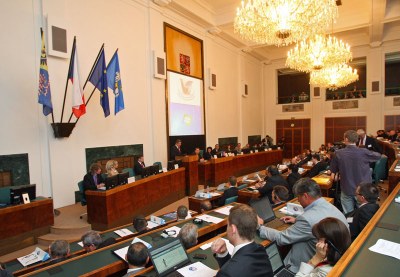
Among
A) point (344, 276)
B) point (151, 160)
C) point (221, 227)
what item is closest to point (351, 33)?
point (151, 160)

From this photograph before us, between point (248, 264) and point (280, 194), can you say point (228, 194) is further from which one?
point (248, 264)

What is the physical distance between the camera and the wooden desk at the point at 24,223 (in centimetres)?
416

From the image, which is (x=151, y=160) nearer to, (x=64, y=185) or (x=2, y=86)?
(x=64, y=185)

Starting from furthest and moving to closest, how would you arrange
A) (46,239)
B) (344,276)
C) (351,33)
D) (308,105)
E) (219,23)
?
(308,105), (351,33), (219,23), (46,239), (344,276)

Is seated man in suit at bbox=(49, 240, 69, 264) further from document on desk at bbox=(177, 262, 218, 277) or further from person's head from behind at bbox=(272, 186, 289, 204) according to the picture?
person's head from behind at bbox=(272, 186, 289, 204)

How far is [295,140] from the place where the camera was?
51.2 feet

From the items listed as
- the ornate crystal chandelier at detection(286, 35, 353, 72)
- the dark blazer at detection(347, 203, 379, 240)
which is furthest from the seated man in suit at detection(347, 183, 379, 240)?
the ornate crystal chandelier at detection(286, 35, 353, 72)

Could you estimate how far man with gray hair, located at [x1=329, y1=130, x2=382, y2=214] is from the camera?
3898 millimetres

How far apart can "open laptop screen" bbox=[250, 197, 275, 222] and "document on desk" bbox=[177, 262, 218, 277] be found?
107 centimetres

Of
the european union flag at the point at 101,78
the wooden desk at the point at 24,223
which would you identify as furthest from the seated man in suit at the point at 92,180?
the european union flag at the point at 101,78

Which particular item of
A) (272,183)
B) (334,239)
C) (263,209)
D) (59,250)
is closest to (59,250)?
(59,250)

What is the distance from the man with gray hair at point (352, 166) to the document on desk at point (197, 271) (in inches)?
112

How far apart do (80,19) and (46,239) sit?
498cm

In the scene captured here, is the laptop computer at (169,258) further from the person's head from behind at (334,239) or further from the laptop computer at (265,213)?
the laptop computer at (265,213)
